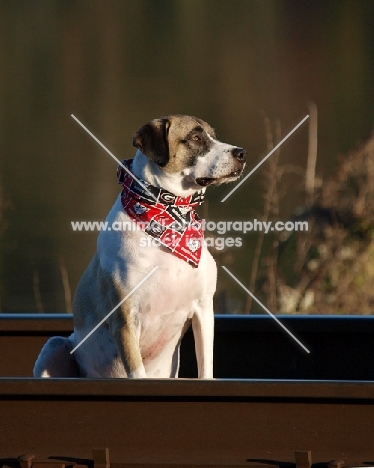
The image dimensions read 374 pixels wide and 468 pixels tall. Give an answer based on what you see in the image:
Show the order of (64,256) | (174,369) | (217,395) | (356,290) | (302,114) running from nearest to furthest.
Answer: (217,395), (174,369), (356,290), (64,256), (302,114)

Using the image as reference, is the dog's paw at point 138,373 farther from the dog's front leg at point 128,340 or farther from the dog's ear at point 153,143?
the dog's ear at point 153,143

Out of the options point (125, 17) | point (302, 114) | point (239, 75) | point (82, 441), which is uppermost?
point (125, 17)

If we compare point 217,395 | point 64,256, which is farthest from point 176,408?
point 64,256

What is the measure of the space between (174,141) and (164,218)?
0.37 meters

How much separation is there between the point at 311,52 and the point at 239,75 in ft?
3.20

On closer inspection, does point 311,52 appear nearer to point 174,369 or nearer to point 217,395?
point 174,369

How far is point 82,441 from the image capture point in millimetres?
3068

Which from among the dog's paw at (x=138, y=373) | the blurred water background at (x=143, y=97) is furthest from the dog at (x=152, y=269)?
the blurred water background at (x=143, y=97)

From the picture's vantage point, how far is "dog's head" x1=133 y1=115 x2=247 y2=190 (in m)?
4.06

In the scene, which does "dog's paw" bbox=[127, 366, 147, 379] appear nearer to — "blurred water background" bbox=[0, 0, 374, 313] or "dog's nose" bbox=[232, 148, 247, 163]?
"dog's nose" bbox=[232, 148, 247, 163]

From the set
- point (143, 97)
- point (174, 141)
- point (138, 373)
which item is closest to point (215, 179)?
point (174, 141)

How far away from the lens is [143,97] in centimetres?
1116

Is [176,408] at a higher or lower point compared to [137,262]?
lower

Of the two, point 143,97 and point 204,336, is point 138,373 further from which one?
point 143,97
